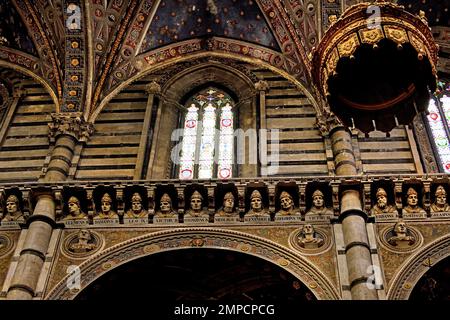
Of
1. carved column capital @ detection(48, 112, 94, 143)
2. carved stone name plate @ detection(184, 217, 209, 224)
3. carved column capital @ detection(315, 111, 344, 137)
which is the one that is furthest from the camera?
carved column capital @ detection(48, 112, 94, 143)

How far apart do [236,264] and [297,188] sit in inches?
69.5

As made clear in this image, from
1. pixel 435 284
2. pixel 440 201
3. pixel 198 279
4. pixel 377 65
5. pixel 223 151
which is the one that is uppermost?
pixel 223 151

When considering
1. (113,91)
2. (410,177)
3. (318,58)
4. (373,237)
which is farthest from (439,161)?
(113,91)

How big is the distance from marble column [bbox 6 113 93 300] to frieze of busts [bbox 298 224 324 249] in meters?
4.48

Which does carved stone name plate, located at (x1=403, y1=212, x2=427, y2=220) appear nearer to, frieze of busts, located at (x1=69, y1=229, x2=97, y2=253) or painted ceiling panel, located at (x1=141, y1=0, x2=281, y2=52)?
frieze of busts, located at (x1=69, y1=229, x2=97, y2=253)

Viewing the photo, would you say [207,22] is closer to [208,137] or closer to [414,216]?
[208,137]

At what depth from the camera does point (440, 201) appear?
15.9 m

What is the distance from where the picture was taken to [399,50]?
13930 mm

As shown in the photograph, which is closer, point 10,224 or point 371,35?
point 371,35

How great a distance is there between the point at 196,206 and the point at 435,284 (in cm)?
441

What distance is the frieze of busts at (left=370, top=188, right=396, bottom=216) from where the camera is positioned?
625 inches

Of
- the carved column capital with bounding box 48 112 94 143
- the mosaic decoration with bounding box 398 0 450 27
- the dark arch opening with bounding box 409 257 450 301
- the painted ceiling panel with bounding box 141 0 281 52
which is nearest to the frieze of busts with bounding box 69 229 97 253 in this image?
the carved column capital with bounding box 48 112 94 143

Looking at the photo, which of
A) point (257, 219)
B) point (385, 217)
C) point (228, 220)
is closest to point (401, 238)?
point (385, 217)

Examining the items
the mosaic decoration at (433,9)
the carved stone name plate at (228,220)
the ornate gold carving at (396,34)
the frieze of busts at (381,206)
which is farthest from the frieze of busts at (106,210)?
the mosaic decoration at (433,9)
